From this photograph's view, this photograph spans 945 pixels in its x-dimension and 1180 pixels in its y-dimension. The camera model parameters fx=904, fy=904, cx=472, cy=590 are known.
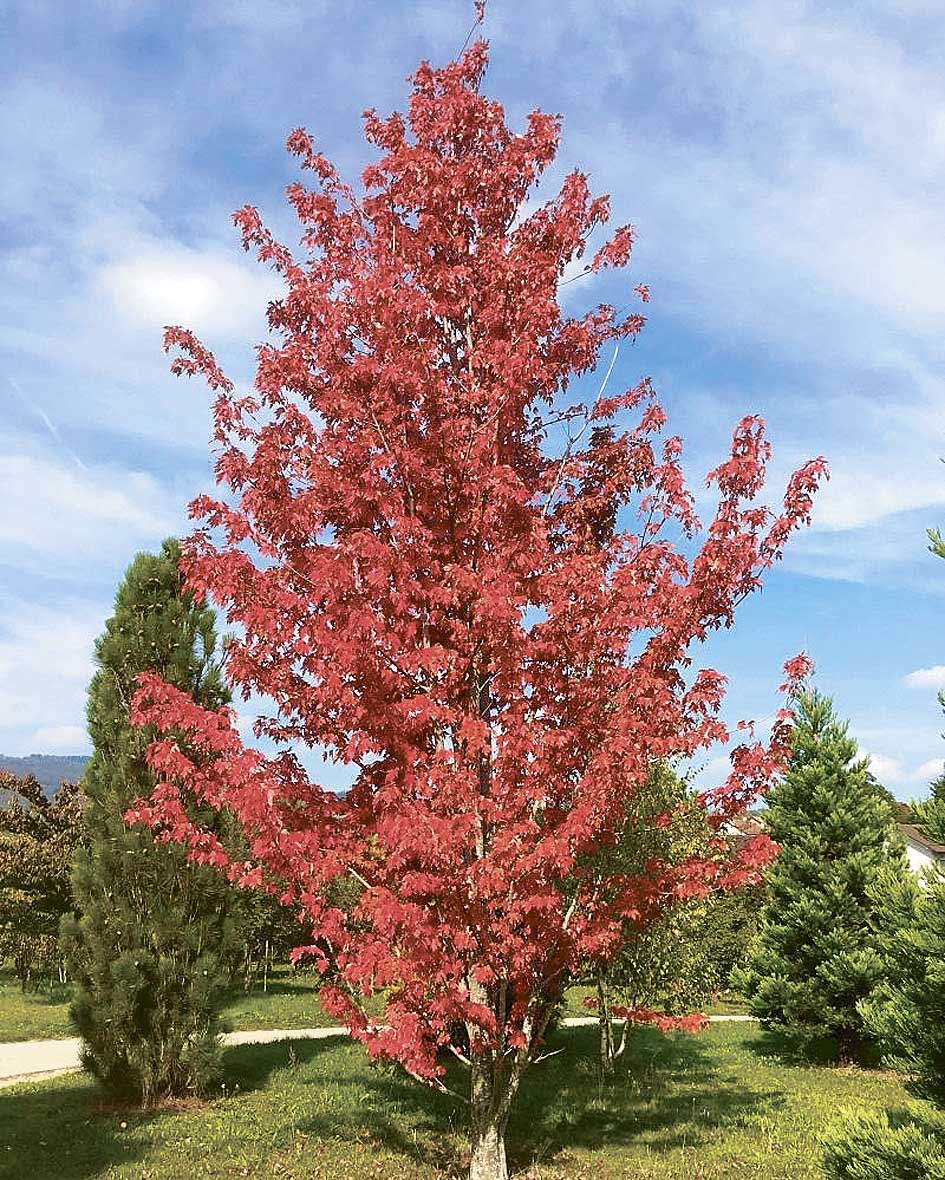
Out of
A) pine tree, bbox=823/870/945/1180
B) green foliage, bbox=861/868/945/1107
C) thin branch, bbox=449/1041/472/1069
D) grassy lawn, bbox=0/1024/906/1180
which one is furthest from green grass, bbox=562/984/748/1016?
green foliage, bbox=861/868/945/1107

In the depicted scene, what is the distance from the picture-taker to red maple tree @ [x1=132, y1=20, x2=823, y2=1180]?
7.83m

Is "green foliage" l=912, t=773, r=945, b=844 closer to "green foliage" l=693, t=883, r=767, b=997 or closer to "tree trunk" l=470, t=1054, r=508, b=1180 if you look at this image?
"tree trunk" l=470, t=1054, r=508, b=1180

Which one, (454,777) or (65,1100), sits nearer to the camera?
(454,777)

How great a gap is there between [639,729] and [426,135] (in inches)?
274

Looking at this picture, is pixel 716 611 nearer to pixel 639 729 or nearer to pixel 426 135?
pixel 639 729

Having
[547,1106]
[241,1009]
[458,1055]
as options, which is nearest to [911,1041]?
[458,1055]

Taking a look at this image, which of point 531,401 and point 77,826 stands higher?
point 531,401

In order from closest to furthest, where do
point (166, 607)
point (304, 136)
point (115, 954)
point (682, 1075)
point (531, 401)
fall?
point (531, 401) → point (304, 136) → point (115, 954) → point (166, 607) → point (682, 1075)

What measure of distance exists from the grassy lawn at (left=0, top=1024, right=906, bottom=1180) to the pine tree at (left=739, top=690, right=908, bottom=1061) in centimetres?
185

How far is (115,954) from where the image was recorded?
43.2 feet

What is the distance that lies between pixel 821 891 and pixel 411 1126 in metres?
11.8

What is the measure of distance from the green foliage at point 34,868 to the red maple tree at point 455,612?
16.3 metres

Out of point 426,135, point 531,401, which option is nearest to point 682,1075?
point 531,401

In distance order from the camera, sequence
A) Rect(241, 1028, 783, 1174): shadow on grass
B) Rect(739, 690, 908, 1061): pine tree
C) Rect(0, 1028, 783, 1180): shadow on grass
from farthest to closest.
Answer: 1. Rect(739, 690, 908, 1061): pine tree
2. Rect(241, 1028, 783, 1174): shadow on grass
3. Rect(0, 1028, 783, 1180): shadow on grass
